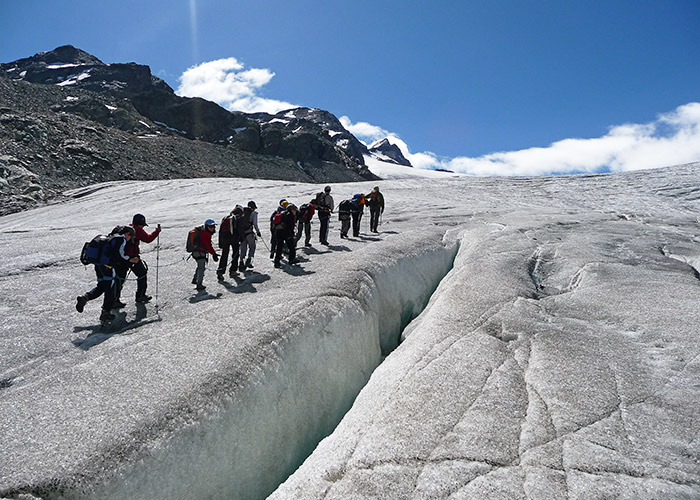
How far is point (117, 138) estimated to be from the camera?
6700 centimetres

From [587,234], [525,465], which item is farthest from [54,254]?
[587,234]

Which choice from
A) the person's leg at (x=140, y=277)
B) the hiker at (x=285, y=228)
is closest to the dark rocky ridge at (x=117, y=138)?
the hiker at (x=285, y=228)

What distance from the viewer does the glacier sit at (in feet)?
16.5

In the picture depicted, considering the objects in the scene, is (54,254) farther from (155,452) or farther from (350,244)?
(155,452)

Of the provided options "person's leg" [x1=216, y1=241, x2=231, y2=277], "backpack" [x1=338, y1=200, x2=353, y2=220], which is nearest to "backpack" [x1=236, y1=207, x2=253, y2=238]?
"person's leg" [x1=216, y1=241, x2=231, y2=277]

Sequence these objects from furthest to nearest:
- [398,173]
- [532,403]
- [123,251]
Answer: [398,173] < [123,251] < [532,403]

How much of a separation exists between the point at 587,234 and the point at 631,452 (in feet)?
45.4

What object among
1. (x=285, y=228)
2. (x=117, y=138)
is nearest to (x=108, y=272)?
(x=285, y=228)

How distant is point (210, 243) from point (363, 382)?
5.76 m

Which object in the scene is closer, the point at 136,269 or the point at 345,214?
the point at 136,269

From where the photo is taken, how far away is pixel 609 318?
8.88 meters

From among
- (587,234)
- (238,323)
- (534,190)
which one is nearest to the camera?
(238,323)

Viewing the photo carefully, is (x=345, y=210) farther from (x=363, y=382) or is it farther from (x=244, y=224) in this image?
(x=363, y=382)

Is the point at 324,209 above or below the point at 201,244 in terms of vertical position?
above
